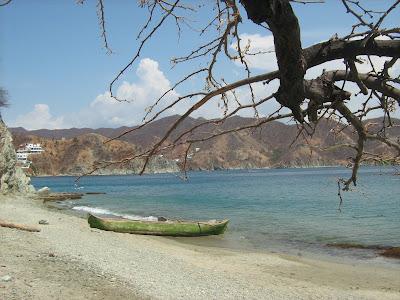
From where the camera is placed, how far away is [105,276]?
1013 centimetres

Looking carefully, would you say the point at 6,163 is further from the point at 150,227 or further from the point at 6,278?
the point at 6,278

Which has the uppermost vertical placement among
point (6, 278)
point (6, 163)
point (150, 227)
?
point (6, 163)

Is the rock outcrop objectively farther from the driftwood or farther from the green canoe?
the driftwood

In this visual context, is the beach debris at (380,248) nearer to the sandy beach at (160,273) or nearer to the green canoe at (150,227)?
A: the sandy beach at (160,273)

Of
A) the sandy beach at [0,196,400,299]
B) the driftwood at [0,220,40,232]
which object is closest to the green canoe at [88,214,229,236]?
the sandy beach at [0,196,400,299]

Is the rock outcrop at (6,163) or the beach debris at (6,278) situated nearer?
the beach debris at (6,278)

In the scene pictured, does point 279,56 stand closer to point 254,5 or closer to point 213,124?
point 254,5

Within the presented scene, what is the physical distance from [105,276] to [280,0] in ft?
30.4

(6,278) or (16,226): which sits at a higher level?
(6,278)

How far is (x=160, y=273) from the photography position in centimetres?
1163

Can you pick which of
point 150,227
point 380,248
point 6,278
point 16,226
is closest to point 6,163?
point 150,227

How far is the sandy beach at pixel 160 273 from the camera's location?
881 cm

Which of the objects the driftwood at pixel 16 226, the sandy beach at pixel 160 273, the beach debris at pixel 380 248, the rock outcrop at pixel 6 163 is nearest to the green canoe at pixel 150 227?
the sandy beach at pixel 160 273

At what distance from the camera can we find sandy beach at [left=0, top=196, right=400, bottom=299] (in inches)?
347
